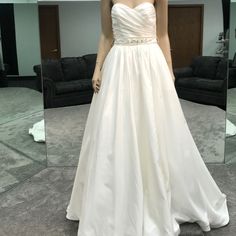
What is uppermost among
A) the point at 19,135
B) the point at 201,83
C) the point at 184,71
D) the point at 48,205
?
the point at 184,71

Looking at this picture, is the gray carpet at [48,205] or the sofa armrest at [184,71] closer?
the gray carpet at [48,205]

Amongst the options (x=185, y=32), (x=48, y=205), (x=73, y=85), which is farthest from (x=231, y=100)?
(x=48, y=205)

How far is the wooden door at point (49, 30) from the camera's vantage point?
112 inches

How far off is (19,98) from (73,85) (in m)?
0.49

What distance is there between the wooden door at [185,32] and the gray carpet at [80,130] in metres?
0.38

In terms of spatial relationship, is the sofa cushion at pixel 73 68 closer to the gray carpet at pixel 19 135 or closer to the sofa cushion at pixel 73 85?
the sofa cushion at pixel 73 85

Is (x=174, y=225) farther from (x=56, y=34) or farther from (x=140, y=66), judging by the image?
(x=56, y=34)

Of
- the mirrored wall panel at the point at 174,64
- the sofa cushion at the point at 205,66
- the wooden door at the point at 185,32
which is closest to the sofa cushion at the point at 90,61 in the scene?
the mirrored wall panel at the point at 174,64

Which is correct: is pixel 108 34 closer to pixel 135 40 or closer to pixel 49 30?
pixel 135 40

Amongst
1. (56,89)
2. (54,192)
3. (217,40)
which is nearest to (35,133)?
(56,89)

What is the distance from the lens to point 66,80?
2.99 m

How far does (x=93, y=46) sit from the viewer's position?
287cm

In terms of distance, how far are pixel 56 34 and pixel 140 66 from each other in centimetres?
129

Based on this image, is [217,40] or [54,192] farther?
[217,40]
